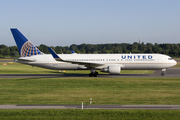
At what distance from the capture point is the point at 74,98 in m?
19.3

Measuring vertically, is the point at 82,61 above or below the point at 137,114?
above

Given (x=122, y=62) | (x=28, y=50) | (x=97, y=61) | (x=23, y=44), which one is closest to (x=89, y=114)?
(x=122, y=62)

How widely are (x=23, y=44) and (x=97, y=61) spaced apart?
45.8ft

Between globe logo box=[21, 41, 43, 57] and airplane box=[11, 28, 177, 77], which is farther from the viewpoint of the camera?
globe logo box=[21, 41, 43, 57]

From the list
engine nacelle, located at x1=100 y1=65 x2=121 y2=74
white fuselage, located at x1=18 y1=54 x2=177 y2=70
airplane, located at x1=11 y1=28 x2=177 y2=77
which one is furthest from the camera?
white fuselage, located at x1=18 y1=54 x2=177 y2=70

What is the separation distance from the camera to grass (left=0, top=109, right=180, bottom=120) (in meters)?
13.2

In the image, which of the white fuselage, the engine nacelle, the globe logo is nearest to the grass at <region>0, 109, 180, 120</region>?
the engine nacelle

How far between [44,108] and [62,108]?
129cm

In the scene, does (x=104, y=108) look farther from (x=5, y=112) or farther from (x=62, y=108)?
(x=5, y=112)

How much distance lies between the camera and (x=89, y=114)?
1384 cm

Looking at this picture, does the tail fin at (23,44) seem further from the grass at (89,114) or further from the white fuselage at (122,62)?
the grass at (89,114)

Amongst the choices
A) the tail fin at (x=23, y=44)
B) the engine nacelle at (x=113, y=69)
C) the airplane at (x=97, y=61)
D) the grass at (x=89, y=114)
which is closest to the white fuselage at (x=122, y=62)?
the airplane at (x=97, y=61)

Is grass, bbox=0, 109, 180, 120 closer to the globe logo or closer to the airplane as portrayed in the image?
the airplane

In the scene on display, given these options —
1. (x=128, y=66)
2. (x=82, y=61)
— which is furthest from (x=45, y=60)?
(x=128, y=66)
